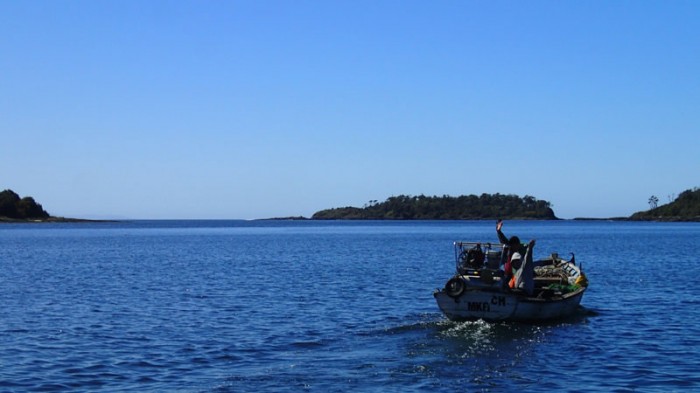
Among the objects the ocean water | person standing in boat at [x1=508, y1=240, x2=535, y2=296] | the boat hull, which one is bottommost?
the ocean water

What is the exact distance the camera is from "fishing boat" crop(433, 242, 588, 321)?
89.1 ft

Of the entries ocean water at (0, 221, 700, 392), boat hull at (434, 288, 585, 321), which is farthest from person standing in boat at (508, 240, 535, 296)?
ocean water at (0, 221, 700, 392)

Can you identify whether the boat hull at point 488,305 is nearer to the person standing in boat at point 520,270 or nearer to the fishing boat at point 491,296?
the fishing boat at point 491,296

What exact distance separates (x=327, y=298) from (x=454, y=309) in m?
10.3

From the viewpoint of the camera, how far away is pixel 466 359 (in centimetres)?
2195

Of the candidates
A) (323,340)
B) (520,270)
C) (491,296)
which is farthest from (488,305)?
(323,340)

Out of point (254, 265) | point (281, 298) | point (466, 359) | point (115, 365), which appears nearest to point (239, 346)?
point (115, 365)

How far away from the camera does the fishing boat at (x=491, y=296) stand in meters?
27.2

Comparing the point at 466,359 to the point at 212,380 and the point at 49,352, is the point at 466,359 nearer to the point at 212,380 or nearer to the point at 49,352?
the point at 212,380

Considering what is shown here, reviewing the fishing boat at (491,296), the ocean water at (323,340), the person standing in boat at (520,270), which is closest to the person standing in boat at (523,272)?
the person standing in boat at (520,270)

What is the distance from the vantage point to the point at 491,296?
89.0ft

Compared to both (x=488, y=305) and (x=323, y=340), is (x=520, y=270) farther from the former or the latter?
(x=323, y=340)

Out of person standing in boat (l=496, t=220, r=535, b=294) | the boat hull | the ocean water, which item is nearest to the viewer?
the ocean water

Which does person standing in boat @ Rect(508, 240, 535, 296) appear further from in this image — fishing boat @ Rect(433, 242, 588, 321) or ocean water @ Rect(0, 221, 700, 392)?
ocean water @ Rect(0, 221, 700, 392)
